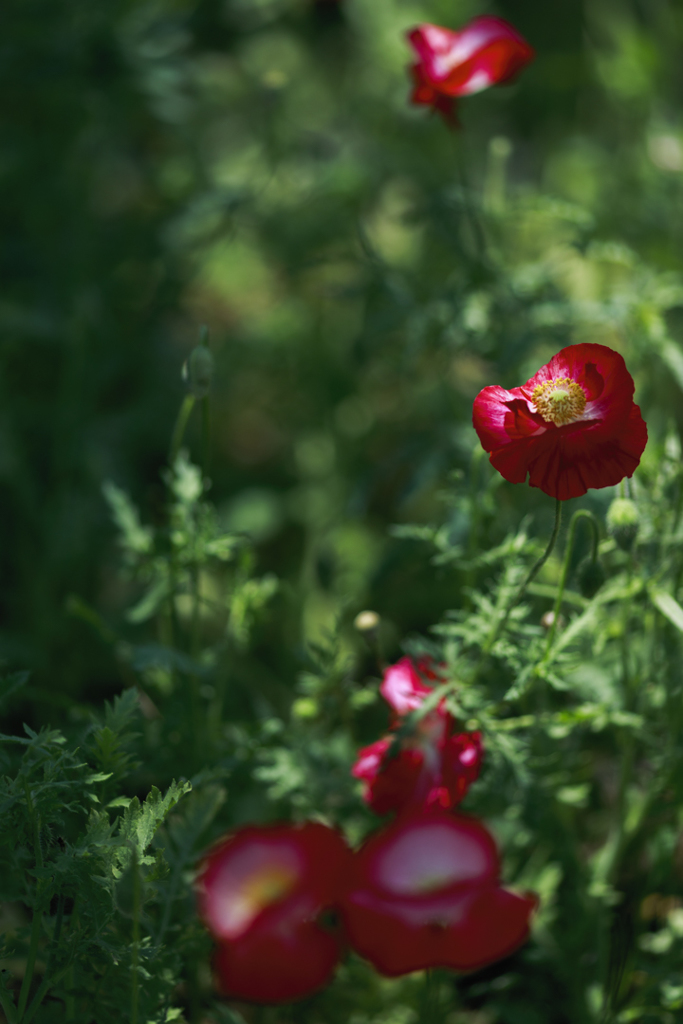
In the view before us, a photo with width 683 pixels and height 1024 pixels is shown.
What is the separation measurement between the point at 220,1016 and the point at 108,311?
1477 mm

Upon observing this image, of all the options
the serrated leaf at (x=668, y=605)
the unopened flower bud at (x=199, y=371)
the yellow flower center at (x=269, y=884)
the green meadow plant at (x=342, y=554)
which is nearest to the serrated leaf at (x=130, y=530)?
the green meadow plant at (x=342, y=554)

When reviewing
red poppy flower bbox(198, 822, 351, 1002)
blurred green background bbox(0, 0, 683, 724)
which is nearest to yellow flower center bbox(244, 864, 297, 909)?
red poppy flower bbox(198, 822, 351, 1002)

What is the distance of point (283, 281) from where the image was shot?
7.23ft

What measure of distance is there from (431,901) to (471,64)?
1.04m

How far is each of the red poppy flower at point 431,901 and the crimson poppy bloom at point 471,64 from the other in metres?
0.95

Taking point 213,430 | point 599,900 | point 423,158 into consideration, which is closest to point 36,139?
point 213,430

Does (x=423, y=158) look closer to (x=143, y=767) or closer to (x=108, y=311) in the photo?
(x=108, y=311)

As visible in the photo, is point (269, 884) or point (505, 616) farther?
point (505, 616)

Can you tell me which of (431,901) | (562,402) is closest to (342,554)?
(562,402)

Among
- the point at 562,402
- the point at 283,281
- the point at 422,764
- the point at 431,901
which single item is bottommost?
the point at 283,281

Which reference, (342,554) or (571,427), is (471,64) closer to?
(571,427)

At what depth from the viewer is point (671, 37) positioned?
2.32 meters

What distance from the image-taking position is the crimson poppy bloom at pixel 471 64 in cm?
121

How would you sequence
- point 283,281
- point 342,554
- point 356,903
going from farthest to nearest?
point 283,281
point 342,554
point 356,903
